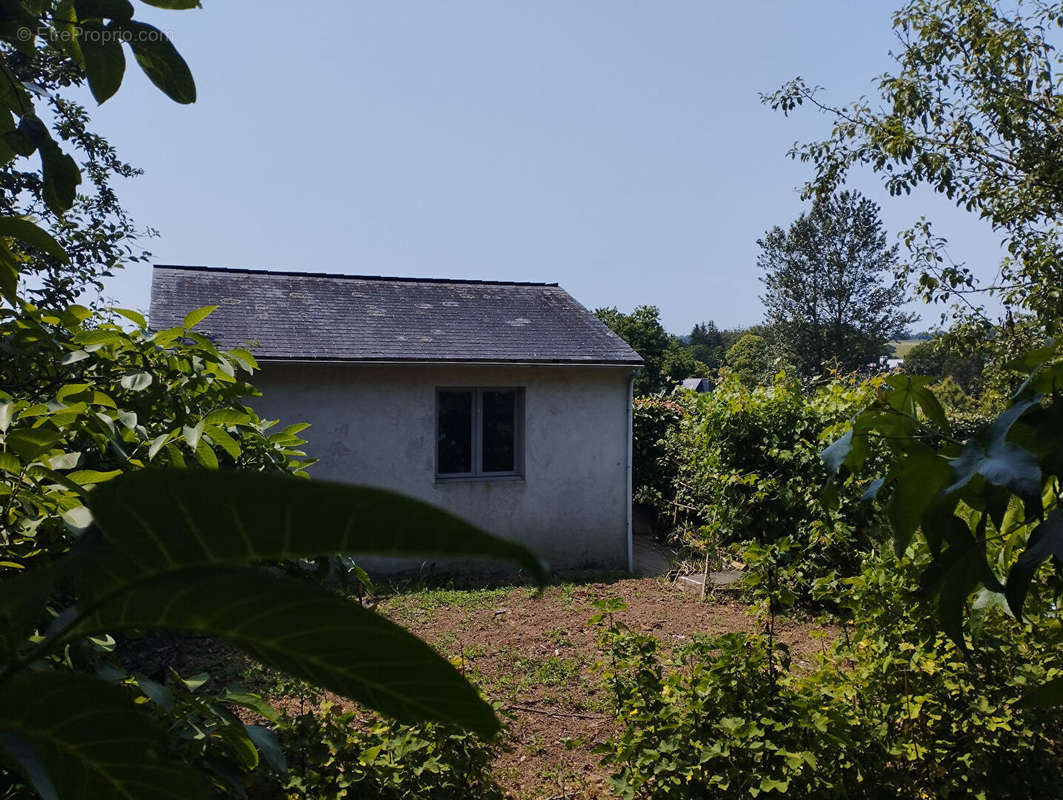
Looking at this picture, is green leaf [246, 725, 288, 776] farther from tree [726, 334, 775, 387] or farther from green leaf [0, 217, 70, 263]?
tree [726, 334, 775, 387]

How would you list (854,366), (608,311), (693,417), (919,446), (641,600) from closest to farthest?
1. (919,446)
2. (641,600)
3. (693,417)
4. (608,311)
5. (854,366)

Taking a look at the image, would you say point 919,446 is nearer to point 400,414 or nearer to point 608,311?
point 400,414

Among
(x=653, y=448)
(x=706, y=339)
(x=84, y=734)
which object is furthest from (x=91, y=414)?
(x=706, y=339)

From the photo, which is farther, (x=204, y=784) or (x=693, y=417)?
(x=693, y=417)

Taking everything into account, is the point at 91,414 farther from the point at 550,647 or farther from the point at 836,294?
the point at 836,294

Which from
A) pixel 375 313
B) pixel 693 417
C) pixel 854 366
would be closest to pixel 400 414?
pixel 375 313

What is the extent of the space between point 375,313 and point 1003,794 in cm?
1010

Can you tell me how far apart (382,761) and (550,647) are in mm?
4358

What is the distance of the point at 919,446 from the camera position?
103 cm

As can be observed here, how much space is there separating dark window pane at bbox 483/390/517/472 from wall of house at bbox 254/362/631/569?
27 cm

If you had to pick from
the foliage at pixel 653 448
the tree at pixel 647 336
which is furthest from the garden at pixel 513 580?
the tree at pixel 647 336

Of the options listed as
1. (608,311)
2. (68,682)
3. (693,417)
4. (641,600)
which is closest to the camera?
(68,682)

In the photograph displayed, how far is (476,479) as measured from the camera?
424 inches

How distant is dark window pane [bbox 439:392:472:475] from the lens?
1082 centimetres
